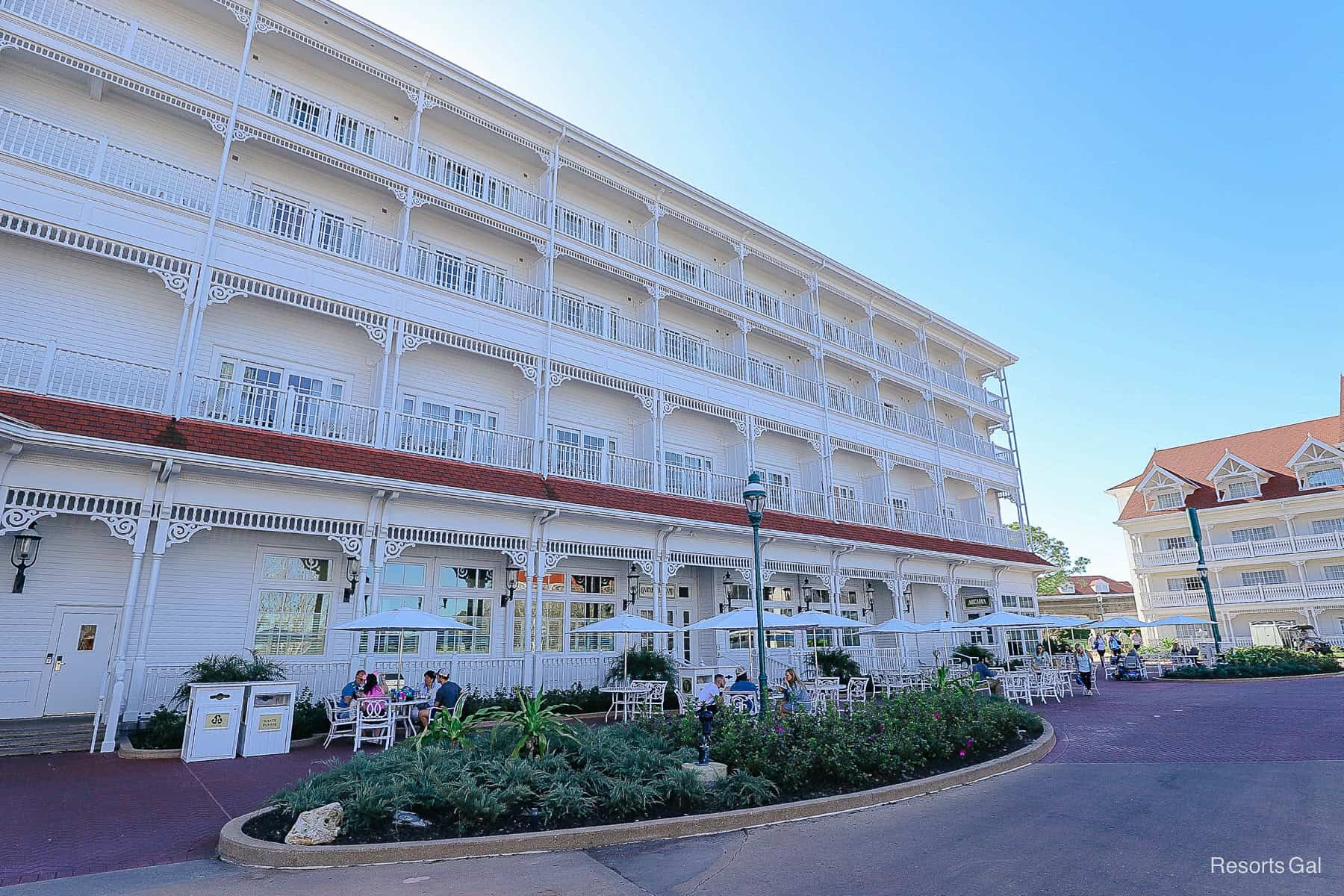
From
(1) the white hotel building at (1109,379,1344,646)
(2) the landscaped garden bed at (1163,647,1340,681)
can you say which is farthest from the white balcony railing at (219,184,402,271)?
(1) the white hotel building at (1109,379,1344,646)

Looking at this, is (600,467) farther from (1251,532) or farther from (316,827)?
(1251,532)

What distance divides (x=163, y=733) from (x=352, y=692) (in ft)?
9.18

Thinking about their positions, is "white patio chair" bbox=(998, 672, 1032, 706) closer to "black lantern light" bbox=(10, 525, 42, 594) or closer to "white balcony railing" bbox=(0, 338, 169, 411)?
"white balcony railing" bbox=(0, 338, 169, 411)

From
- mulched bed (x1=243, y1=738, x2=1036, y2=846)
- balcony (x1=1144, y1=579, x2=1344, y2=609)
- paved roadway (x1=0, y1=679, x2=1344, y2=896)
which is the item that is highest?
balcony (x1=1144, y1=579, x2=1344, y2=609)

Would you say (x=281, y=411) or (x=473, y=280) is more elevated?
(x=473, y=280)

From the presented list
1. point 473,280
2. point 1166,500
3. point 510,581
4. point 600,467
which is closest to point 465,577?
point 510,581

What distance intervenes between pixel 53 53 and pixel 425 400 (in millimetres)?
9656

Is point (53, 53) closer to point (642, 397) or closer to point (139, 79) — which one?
point (139, 79)

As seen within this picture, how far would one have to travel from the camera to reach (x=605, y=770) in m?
8.10

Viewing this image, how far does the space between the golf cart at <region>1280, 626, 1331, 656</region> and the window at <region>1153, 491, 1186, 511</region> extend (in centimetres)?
880

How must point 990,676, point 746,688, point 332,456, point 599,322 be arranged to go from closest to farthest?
point 332,456
point 746,688
point 990,676
point 599,322

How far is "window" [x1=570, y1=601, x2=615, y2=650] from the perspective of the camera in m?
18.7

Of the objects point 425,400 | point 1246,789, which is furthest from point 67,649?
point 1246,789

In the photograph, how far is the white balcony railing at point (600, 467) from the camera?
60.4 feet
